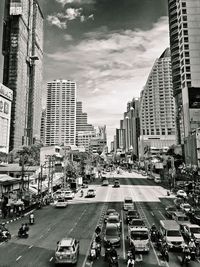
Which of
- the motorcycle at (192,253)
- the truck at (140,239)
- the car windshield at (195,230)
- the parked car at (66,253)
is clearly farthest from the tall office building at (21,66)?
the motorcycle at (192,253)

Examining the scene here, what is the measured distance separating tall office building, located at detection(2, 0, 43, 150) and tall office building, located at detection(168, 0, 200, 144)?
90.9m

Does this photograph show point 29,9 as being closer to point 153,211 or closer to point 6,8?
A: point 6,8

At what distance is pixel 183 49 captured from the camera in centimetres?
13625

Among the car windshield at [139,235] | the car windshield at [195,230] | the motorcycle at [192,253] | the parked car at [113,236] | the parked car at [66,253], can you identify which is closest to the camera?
the parked car at [66,253]

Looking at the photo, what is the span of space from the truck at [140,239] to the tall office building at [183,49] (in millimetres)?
103667

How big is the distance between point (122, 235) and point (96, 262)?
25.7 ft

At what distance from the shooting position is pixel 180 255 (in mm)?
20594

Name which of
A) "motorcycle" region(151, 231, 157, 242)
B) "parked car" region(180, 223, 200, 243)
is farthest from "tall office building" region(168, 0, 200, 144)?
"motorcycle" region(151, 231, 157, 242)

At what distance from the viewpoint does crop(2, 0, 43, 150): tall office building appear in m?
163

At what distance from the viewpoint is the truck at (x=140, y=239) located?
20.7m

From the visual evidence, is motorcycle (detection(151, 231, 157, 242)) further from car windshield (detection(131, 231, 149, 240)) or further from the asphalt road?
car windshield (detection(131, 231, 149, 240))

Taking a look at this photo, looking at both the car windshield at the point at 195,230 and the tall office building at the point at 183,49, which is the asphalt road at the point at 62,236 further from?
the tall office building at the point at 183,49

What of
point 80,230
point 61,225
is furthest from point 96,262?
point 61,225

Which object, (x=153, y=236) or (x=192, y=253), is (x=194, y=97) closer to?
(x=153, y=236)
